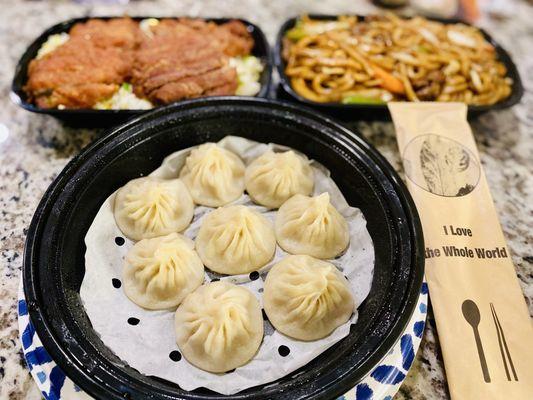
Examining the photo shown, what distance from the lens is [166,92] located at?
223 centimetres

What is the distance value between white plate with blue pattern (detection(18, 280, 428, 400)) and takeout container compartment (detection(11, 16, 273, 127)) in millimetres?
974

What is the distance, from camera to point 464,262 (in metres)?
1.69

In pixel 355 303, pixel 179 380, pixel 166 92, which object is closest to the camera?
pixel 179 380

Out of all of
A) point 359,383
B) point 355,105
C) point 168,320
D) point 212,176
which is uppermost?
point 355,105

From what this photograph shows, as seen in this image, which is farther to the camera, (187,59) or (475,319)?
(187,59)

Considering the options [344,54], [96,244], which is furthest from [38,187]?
[344,54]

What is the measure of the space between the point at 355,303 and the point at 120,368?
82cm

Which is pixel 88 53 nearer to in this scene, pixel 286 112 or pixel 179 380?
pixel 286 112

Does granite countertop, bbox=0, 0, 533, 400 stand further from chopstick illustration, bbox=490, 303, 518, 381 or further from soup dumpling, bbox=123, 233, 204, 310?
soup dumpling, bbox=123, 233, 204, 310

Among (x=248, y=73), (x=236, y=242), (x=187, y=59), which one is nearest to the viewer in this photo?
(x=236, y=242)

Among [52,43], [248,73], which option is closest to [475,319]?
[248,73]

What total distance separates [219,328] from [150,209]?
1.91 feet

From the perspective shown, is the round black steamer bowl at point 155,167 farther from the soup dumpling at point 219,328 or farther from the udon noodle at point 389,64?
the udon noodle at point 389,64

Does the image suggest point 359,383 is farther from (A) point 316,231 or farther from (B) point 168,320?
(B) point 168,320
